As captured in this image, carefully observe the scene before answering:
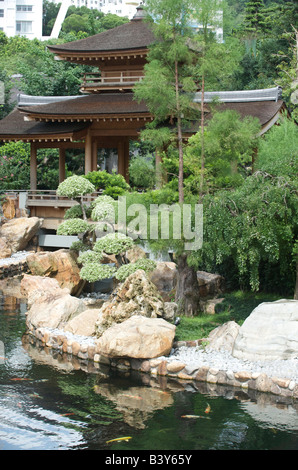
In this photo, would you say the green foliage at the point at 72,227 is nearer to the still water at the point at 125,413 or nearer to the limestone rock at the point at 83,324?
the limestone rock at the point at 83,324

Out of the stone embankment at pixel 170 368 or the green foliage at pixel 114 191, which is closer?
the stone embankment at pixel 170 368

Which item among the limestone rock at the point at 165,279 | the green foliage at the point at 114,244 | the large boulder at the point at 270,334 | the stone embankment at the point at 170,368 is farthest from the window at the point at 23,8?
the large boulder at the point at 270,334

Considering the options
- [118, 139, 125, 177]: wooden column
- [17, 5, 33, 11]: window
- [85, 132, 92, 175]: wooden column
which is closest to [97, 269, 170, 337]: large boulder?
[85, 132, 92, 175]: wooden column

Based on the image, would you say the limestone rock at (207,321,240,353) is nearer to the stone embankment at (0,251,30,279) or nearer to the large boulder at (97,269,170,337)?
the large boulder at (97,269,170,337)

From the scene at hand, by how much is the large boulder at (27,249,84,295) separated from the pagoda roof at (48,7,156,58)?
7.77 meters

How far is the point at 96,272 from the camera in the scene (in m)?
12.7

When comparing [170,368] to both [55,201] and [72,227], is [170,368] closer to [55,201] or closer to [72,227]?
[72,227]

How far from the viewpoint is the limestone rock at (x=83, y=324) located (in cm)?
1106

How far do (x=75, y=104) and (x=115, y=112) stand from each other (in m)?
2.12

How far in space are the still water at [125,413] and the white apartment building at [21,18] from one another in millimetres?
59224

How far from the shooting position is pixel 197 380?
9.12 m
